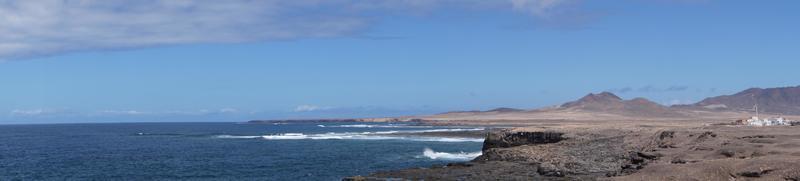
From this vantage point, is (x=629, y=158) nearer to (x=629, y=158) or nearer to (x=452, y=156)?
(x=629, y=158)

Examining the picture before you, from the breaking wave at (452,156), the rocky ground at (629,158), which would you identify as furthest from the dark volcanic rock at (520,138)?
the breaking wave at (452,156)

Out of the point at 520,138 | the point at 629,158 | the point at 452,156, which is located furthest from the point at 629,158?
the point at 452,156

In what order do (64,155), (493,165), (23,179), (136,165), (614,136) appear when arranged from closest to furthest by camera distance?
(493,165) < (23,179) < (614,136) < (136,165) < (64,155)

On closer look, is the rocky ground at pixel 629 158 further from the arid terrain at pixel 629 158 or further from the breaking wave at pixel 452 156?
the breaking wave at pixel 452 156

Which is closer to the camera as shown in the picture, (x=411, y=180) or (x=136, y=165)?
(x=411, y=180)

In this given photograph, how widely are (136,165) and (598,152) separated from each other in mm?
35090

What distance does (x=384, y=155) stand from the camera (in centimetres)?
6881

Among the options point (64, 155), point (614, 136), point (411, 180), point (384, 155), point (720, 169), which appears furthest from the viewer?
point (64, 155)

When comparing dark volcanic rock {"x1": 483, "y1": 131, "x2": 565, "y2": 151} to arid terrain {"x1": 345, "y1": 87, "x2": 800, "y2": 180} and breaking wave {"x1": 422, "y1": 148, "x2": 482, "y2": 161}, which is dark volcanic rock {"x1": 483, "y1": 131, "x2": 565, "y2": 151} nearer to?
arid terrain {"x1": 345, "y1": 87, "x2": 800, "y2": 180}

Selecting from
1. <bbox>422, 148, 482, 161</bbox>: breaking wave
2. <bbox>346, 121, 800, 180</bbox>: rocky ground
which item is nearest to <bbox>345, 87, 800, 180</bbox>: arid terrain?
<bbox>346, 121, 800, 180</bbox>: rocky ground

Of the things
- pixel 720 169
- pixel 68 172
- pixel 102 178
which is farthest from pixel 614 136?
pixel 68 172

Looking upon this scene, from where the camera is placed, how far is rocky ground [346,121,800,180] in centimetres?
2744

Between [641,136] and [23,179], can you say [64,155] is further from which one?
[641,136]

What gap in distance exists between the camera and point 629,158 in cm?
4075
